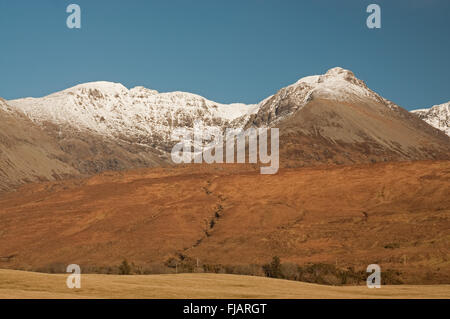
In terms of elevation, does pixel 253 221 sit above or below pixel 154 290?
above

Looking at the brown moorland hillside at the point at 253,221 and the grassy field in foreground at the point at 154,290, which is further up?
the brown moorland hillside at the point at 253,221

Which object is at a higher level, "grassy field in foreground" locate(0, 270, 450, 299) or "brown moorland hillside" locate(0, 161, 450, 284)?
"brown moorland hillside" locate(0, 161, 450, 284)

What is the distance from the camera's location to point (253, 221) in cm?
10994

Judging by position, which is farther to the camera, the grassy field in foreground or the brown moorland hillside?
the brown moorland hillside

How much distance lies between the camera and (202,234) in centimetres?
10756

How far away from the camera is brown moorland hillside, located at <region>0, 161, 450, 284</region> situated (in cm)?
8919

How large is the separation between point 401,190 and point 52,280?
85.2m

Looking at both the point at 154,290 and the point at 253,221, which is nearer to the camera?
the point at 154,290

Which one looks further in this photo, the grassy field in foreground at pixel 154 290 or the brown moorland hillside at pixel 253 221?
the brown moorland hillside at pixel 253 221

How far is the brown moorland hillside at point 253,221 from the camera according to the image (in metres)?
89.2
